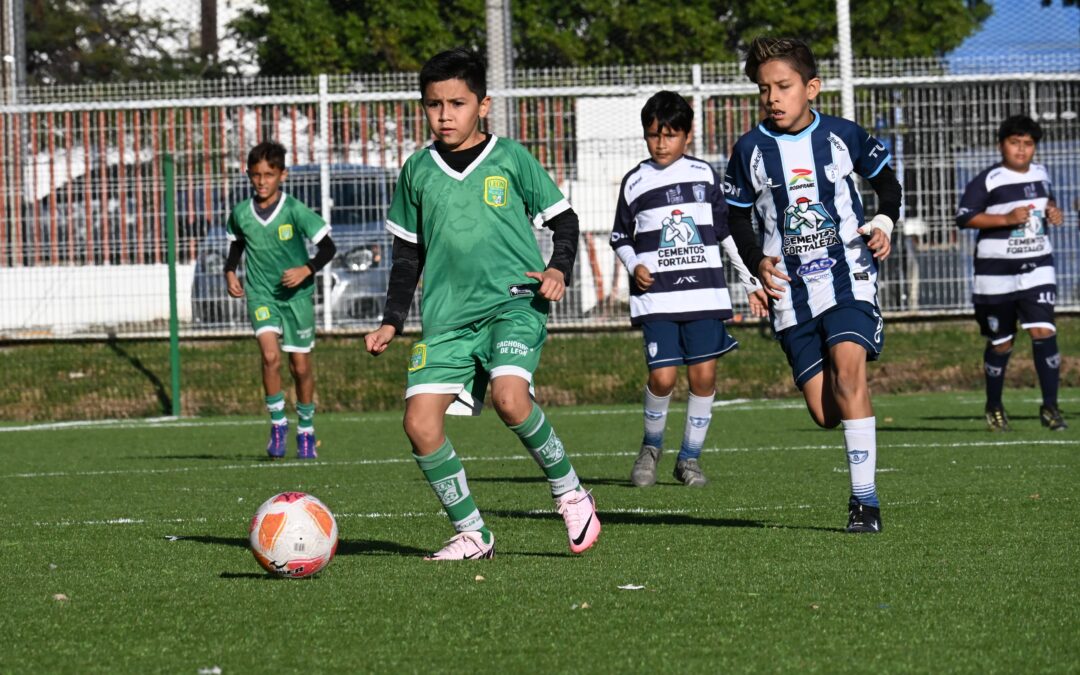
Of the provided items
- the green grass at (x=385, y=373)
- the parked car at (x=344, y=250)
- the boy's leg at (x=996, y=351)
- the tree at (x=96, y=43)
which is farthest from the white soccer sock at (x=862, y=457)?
the tree at (x=96, y=43)

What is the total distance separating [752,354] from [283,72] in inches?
803

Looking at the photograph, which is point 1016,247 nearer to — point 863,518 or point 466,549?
point 863,518

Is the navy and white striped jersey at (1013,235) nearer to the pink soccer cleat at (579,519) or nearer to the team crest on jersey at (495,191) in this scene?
the team crest on jersey at (495,191)

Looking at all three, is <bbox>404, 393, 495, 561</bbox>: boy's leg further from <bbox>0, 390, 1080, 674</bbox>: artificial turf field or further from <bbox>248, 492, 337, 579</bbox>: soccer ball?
<bbox>248, 492, 337, 579</bbox>: soccer ball

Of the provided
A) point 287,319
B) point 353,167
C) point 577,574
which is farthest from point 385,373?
point 577,574

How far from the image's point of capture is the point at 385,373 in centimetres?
1608

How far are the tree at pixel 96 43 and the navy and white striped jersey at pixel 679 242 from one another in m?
24.6

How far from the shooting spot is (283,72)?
34.4 metres

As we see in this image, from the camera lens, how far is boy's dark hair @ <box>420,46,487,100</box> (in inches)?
236

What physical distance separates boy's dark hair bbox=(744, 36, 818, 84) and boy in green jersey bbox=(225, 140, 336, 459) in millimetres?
5127

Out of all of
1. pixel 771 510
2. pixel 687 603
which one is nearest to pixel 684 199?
pixel 771 510

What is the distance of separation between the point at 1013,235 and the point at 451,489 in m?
6.63

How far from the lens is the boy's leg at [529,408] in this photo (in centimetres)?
583

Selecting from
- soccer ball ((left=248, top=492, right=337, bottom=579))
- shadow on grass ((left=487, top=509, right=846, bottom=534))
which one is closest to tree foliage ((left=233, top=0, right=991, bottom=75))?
shadow on grass ((left=487, top=509, right=846, bottom=534))
